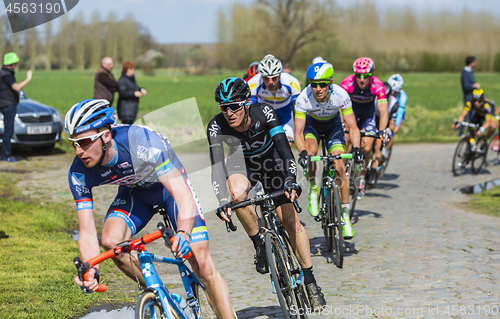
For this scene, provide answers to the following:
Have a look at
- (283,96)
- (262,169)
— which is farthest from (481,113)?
(262,169)

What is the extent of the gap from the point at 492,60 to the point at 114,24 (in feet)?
278

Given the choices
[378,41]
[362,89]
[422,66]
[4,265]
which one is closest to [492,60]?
[422,66]

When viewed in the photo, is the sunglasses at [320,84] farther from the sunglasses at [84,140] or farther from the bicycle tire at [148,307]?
the bicycle tire at [148,307]

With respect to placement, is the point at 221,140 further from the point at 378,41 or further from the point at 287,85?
the point at 378,41

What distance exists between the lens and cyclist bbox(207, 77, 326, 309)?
15.4 ft

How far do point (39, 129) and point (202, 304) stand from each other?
1097 cm

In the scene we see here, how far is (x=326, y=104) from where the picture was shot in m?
7.29

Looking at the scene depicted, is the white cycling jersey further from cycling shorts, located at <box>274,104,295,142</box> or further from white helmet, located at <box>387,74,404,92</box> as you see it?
white helmet, located at <box>387,74,404,92</box>

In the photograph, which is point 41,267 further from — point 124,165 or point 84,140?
point 84,140

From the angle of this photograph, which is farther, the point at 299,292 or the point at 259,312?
the point at 259,312

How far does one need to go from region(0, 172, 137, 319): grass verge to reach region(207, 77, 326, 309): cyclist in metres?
1.63

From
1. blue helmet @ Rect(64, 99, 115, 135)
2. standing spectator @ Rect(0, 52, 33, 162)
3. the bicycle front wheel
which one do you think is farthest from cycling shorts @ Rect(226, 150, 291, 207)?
standing spectator @ Rect(0, 52, 33, 162)

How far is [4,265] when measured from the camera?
6328mm

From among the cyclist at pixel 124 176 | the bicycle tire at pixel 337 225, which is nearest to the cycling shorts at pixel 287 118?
the bicycle tire at pixel 337 225
